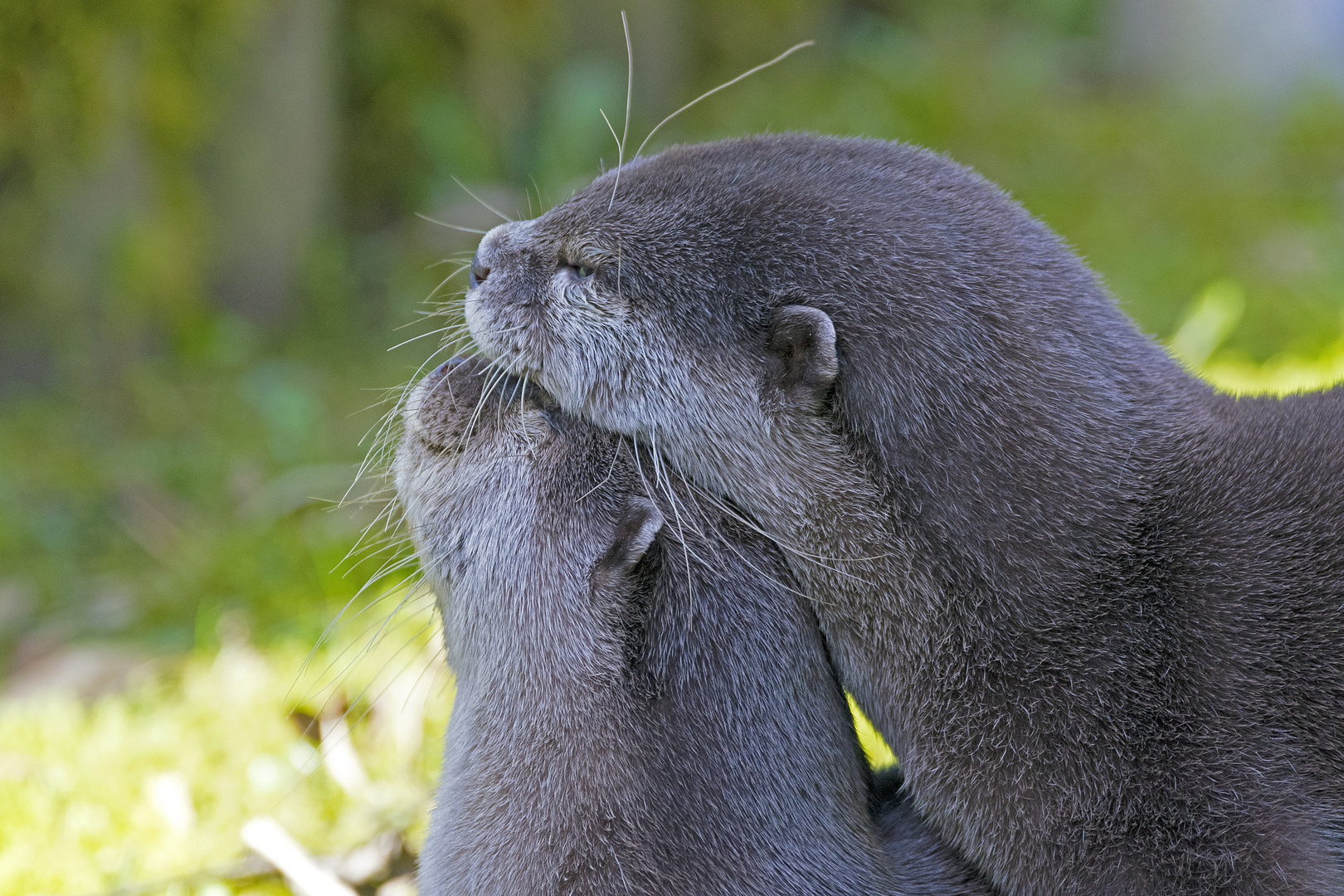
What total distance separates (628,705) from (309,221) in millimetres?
4359

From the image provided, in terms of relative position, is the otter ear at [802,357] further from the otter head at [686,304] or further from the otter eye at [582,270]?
the otter eye at [582,270]

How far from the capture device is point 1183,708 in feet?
5.42

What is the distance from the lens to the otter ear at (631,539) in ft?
5.56

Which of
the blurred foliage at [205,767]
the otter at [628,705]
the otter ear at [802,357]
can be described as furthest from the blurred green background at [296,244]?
the otter ear at [802,357]

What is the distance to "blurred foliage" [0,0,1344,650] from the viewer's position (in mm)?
3924

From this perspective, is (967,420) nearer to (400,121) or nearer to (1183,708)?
(1183,708)

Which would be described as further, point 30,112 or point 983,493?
point 30,112

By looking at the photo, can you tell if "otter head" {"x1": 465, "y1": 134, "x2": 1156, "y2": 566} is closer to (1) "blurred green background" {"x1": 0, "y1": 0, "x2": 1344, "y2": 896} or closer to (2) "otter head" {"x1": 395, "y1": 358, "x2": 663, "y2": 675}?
(2) "otter head" {"x1": 395, "y1": 358, "x2": 663, "y2": 675}

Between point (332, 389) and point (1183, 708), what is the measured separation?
12.9ft

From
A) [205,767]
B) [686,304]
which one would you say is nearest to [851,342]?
[686,304]

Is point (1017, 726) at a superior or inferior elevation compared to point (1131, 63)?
inferior

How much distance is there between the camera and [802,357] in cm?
180

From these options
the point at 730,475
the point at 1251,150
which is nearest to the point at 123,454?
the point at 730,475

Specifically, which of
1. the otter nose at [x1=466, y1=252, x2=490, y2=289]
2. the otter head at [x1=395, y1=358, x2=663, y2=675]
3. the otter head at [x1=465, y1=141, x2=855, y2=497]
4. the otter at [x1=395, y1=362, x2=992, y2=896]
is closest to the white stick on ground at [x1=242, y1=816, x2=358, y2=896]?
the otter at [x1=395, y1=362, x2=992, y2=896]
